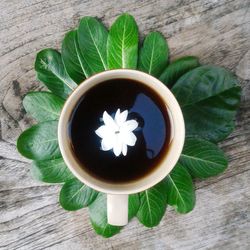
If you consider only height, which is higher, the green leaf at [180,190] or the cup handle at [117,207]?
the cup handle at [117,207]

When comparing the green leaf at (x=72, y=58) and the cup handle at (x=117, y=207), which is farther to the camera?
the green leaf at (x=72, y=58)

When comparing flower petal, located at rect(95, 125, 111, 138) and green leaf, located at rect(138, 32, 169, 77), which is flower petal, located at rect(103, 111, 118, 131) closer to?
flower petal, located at rect(95, 125, 111, 138)

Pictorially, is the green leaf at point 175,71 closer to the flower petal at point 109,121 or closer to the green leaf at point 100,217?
the flower petal at point 109,121

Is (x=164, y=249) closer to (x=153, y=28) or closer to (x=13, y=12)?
(x=153, y=28)

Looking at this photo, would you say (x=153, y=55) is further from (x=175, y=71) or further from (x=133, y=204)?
(x=133, y=204)

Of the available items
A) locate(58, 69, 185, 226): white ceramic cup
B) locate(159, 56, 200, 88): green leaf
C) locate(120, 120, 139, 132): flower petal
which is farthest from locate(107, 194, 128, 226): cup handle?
locate(159, 56, 200, 88): green leaf

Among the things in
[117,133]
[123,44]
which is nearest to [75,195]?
[117,133]

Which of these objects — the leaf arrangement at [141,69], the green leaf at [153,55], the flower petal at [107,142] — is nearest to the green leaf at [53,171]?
the leaf arrangement at [141,69]
